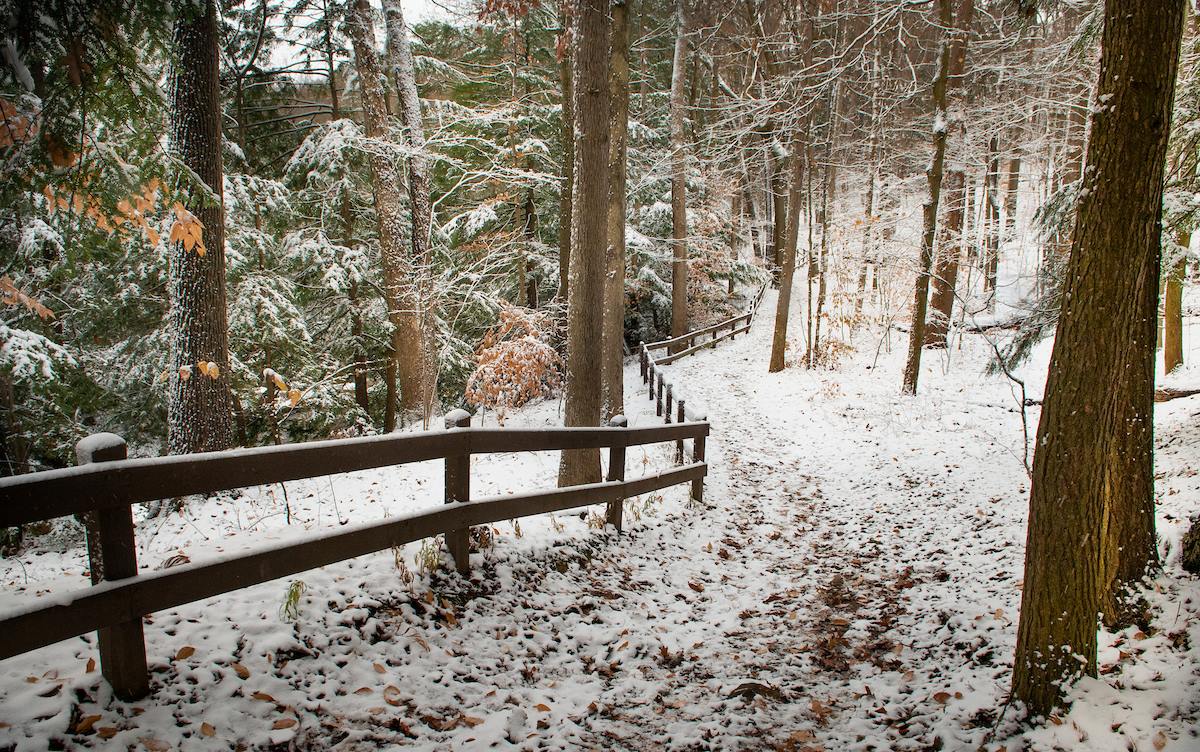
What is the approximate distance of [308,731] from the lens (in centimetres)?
282

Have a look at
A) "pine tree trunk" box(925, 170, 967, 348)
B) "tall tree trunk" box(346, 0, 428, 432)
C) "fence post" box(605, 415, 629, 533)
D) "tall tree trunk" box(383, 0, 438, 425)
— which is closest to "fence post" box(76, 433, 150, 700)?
"fence post" box(605, 415, 629, 533)

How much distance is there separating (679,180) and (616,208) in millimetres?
9963

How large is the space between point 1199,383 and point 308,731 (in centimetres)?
1317

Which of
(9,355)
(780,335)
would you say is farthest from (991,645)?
(780,335)

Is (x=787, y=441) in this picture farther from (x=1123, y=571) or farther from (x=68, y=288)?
(x=68, y=288)

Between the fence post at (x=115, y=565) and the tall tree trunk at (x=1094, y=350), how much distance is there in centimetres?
445

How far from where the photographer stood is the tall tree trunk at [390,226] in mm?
12758

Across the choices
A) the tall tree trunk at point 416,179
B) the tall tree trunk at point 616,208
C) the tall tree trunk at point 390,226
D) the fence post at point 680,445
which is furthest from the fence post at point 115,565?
the tall tree trunk at point 390,226

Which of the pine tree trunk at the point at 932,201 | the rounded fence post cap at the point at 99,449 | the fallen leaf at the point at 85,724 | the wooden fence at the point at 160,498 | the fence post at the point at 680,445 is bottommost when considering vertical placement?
the fence post at the point at 680,445

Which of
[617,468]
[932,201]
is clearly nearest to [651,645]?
[617,468]

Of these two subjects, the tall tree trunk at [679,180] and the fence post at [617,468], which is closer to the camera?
the fence post at [617,468]

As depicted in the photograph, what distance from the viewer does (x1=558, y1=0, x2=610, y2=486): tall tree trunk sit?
22.4 ft

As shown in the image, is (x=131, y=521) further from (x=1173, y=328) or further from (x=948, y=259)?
(x=948, y=259)

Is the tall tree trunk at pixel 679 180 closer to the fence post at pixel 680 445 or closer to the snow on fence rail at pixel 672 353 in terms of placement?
the snow on fence rail at pixel 672 353
